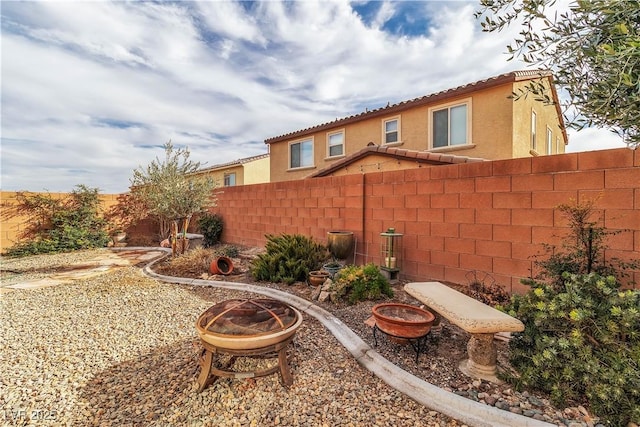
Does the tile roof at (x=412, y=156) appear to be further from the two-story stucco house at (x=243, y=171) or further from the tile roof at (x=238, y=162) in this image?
the tile roof at (x=238, y=162)

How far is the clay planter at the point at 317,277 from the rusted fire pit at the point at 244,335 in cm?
260

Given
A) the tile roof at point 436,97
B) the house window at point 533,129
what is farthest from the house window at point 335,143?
the house window at point 533,129

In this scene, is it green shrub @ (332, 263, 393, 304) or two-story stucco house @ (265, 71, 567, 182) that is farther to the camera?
two-story stucco house @ (265, 71, 567, 182)

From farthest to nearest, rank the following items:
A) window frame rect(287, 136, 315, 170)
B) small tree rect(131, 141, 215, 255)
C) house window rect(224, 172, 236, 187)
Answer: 1. house window rect(224, 172, 236, 187)
2. window frame rect(287, 136, 315, 170)
3. small tree rect(131, 141, 215, 255)

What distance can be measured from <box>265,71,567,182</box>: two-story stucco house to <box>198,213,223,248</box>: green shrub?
182 inches

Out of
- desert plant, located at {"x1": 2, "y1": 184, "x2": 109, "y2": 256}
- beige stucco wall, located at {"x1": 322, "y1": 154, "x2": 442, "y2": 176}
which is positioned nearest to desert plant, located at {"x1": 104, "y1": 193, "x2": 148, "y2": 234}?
desert plant, located at {"x1": 2, "y1": 184, "x2": 109, "y2": 256}

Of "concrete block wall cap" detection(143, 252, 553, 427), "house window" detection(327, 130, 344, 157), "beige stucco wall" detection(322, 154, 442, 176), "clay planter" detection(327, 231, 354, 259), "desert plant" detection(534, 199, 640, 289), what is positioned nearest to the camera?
"concrete block wall cap" detection(143, 252, 553, 427)

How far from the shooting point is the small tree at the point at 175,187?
8023 mm

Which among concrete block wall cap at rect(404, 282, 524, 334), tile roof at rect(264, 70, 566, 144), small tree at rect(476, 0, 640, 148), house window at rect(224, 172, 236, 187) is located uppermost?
tile roof at rect(264, 70, 566, 144)

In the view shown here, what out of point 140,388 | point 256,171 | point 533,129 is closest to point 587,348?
point 140,388

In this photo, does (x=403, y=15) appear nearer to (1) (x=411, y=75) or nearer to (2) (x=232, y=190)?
(1) (x=411, y=75)

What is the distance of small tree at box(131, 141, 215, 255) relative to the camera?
Result: 26.3 ft

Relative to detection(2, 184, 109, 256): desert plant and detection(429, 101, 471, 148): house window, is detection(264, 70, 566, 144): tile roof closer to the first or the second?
detection(429, 101, 471, 148): house window

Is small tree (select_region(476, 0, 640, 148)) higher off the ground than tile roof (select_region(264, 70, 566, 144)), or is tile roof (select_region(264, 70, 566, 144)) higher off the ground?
tile roof (select_region(264, 70, 566, 144))
